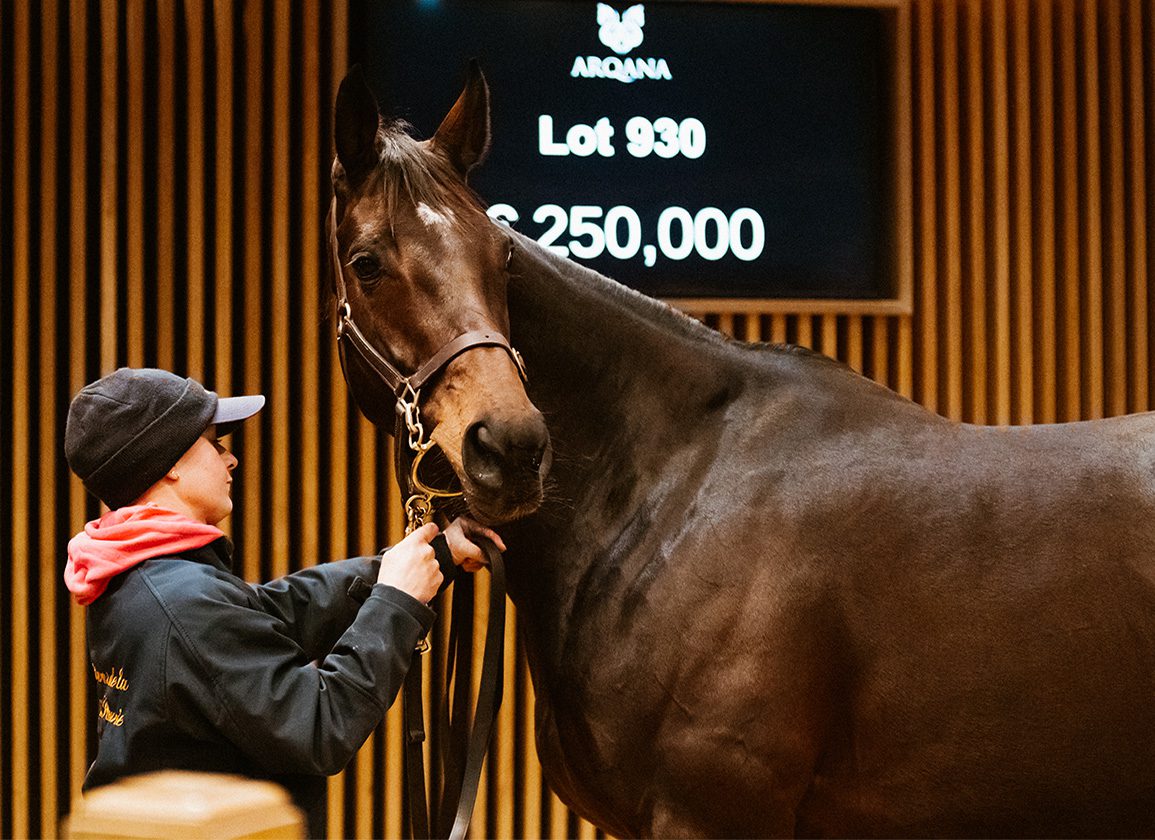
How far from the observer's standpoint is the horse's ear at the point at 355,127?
68.4 inches

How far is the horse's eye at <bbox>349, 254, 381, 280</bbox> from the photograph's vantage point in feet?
5.70

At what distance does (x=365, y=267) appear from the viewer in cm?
175

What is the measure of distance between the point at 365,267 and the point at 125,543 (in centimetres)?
58

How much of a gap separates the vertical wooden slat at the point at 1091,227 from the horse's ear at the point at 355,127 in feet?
8.38

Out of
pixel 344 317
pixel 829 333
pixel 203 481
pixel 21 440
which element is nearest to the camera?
pixel 203 481

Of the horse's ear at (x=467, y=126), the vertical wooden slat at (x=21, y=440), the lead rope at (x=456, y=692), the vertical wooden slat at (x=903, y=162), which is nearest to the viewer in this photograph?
the lead rope at (x=456, y=692)

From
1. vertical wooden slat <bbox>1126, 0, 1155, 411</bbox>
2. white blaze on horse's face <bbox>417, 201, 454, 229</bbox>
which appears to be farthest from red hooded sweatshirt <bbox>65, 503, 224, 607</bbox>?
vertical wooden slat <bbox>1126, 0, 1155, 411</bbox>

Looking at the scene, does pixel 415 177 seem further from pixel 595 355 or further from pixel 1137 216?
pixel 1137 216

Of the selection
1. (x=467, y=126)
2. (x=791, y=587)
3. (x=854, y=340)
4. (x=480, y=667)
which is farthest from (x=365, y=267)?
(x=854, y=340)

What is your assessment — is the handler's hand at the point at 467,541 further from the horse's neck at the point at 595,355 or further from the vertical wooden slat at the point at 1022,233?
the vertical wooden slat at the point at 1022,233

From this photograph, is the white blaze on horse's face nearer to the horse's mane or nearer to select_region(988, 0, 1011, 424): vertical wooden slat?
the horse's mane

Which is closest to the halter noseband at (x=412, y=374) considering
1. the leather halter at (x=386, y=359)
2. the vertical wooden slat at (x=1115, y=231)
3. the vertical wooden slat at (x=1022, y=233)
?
the leather halter at (x=386, y=359)

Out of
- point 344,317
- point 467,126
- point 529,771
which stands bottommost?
point 529,771

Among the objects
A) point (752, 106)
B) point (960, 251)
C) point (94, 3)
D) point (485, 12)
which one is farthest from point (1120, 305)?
point (94, 3)
